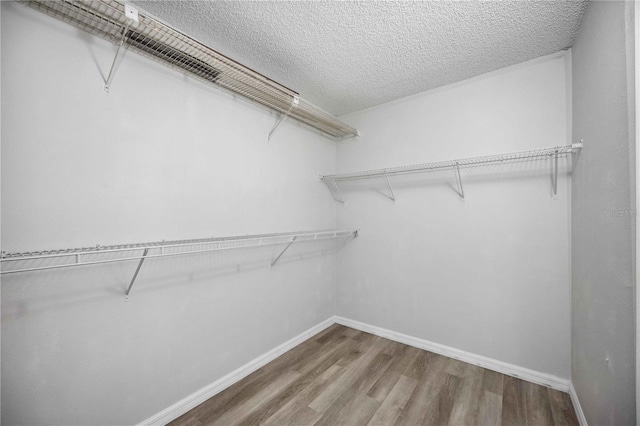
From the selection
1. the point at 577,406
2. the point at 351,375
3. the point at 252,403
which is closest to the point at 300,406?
the point at 252,403

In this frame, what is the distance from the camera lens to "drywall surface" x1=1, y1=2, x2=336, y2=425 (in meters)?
1.10

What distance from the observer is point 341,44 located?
5.54ft

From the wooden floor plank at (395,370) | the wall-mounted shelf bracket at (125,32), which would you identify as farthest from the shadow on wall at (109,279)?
the wooden floor plank at (395,370)

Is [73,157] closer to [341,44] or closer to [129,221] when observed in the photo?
[129,221]

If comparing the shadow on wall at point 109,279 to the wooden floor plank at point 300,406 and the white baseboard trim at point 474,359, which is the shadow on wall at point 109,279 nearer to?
the wooden floor plank at point 300,406

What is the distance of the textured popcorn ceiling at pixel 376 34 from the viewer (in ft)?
4.58

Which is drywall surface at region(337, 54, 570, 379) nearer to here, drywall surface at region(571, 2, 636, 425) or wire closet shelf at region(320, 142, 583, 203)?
wire closet shelf at region(320, 142, 583, 203)

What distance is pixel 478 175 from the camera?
210 centimetres

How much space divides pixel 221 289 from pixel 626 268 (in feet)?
7.12

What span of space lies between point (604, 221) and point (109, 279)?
2.53 metres

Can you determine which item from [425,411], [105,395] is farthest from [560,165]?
[105,395]

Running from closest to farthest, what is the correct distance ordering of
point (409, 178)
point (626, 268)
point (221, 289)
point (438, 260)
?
1. point (626, 268)
2. point (221, 289)
3. point (438, 260)
4. point (409, 178)

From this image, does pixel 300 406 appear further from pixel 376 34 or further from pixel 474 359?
pixel 376 34

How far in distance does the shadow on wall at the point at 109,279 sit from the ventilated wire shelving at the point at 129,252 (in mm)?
29
